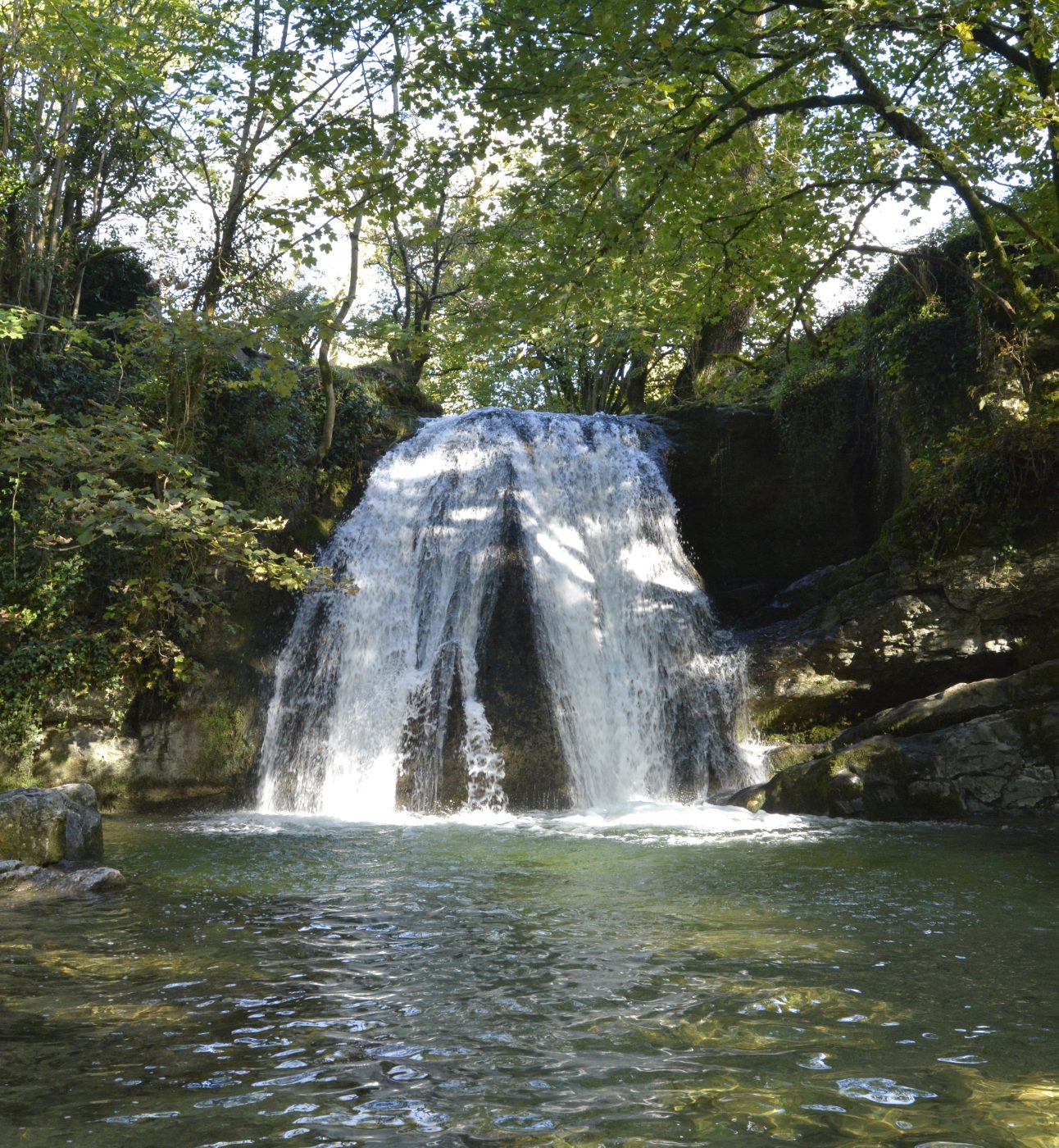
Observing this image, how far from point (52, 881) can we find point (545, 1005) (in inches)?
162

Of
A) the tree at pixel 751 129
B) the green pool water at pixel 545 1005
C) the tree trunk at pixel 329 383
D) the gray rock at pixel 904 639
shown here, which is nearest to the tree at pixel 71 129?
the tree trunk at pixel 329 383

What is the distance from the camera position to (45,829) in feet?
24.0

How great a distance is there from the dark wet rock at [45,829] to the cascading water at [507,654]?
3.92 metres

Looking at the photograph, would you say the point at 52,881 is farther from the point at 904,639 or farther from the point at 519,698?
the point at 904,639

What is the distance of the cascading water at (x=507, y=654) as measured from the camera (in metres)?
12.0

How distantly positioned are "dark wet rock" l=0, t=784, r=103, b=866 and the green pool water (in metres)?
0.54

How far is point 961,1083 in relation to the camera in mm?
3088

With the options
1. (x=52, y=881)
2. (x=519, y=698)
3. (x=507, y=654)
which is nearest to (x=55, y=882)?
(x=52, y=881)

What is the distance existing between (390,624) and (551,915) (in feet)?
26.8

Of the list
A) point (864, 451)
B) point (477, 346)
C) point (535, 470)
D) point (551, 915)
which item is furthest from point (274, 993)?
point (864, 451)

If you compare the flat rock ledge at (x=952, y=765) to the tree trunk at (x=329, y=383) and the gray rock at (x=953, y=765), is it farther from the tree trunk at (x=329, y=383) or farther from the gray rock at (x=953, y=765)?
the tree trunk at (x=329, y=383)


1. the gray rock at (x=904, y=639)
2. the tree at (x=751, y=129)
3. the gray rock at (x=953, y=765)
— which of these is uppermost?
the tree at (x=751, y=129)

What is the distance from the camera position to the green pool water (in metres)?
2.88

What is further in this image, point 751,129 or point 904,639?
point 904,639
